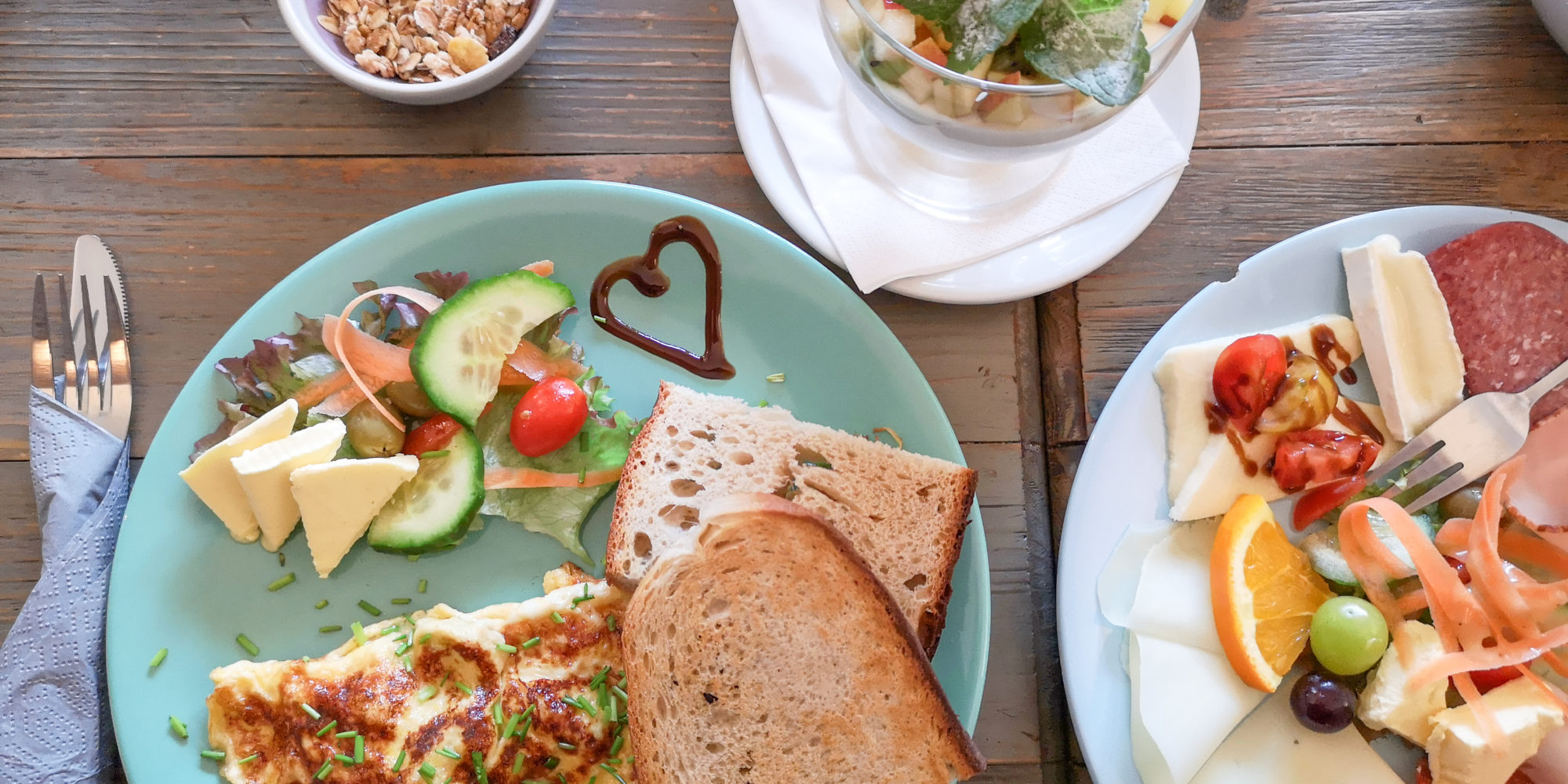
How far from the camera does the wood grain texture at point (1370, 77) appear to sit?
7.14 ft

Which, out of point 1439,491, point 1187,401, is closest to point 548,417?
point 1187,401

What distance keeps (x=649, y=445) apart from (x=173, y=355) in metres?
1.07

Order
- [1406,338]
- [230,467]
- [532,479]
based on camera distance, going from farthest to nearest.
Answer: [1406,338], [532,479], [230,467]

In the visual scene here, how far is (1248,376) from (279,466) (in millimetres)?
1860

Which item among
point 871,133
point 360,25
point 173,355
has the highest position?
point 360,25

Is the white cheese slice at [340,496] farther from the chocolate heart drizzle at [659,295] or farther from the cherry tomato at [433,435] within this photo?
the chocolate heart drizzle at [659,295]

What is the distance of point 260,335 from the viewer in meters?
1.85

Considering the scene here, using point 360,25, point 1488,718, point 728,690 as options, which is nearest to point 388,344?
point 360,25

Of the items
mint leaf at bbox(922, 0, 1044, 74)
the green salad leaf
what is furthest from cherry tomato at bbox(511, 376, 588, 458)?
mint leaf at bbox(922, 0, 1044, 74)

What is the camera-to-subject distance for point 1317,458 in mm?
1842

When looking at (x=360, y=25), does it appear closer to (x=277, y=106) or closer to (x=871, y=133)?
(x=277, y=106)

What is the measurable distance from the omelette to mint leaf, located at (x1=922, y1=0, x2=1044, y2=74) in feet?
3.92

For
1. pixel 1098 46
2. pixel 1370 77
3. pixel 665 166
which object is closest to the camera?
pixel 1098 46

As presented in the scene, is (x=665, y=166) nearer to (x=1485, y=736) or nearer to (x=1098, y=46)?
(x=1098, y=46)
